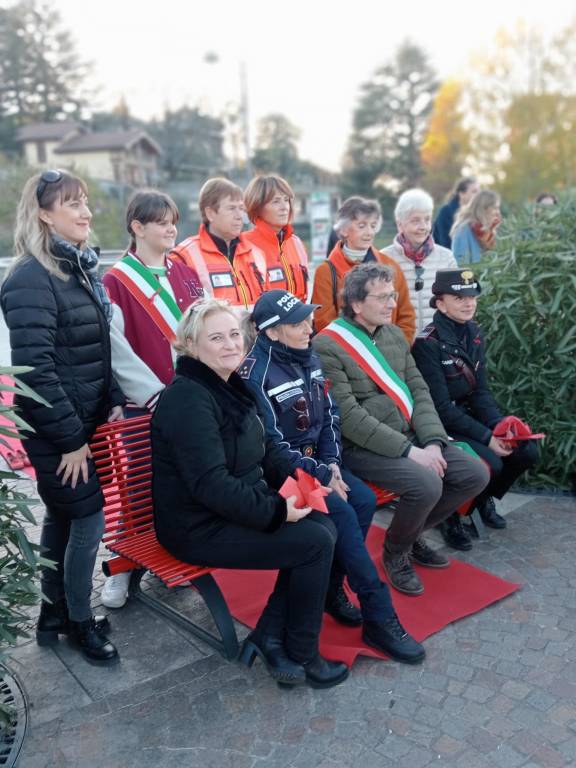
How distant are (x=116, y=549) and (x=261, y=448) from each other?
0.90m

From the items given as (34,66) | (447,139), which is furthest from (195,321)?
A: (34,66)

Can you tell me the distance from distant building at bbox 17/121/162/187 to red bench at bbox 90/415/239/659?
51.7m

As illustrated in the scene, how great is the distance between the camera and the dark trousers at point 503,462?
179 inches

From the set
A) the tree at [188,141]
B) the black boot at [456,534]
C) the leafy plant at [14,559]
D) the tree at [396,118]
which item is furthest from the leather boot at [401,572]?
the tree at [188,141]

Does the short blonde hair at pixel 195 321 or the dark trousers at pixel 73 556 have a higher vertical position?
the short blonde hair at pixel 195 321

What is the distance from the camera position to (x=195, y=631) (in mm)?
3641

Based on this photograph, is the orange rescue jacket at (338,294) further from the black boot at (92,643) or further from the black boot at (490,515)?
the black boot at (92,643)

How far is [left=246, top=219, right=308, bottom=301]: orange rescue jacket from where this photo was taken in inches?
188

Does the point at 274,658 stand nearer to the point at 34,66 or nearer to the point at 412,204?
the point at 412,204

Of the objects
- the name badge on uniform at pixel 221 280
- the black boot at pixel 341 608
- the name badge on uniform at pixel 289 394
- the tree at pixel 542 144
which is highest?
the tree at pixel 542 144

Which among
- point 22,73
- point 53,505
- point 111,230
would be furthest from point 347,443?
point 22,73

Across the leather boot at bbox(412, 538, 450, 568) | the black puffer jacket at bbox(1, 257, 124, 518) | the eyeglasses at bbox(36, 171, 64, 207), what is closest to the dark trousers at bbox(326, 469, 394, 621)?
the leather boot at bbox(412, 538, 450, 568)

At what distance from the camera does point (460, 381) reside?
4676 mm

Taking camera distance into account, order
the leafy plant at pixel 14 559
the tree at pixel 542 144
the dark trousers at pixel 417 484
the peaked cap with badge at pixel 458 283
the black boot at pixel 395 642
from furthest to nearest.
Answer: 1. the tree at pixel 542 144
2. the peaked cap with badge at pixel 458 283
3. the dark trousers at pixel 417 484
4. the black boot at pixel 395 642
5. the leafy plant at pixel 14 559
